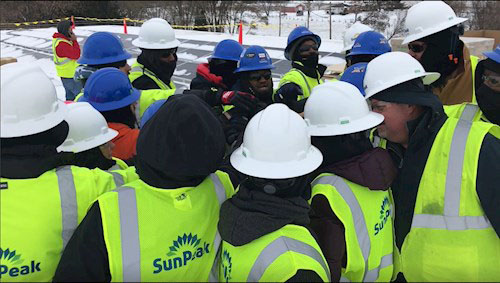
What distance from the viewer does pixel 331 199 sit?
181 centimetres

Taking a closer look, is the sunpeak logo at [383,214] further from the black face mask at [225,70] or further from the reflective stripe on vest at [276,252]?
the black face mask at [225,70]

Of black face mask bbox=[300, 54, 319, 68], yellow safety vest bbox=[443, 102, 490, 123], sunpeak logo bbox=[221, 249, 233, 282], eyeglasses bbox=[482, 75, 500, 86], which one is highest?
black face mask bbox=[300, 54, 319, 68]

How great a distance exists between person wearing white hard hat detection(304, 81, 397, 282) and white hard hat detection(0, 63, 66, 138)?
1.31 meters

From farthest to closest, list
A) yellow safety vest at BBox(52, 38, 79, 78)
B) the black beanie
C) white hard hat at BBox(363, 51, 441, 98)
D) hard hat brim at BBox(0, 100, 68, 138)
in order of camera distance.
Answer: yellow safety vest at BBox(52, 38, 79, 78), white hard hat at BBox(363, 51, 441, 98), hard hat brim at BBox(0, 100, 68, 138), the black beanie

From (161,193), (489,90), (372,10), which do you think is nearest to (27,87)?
(161,193)

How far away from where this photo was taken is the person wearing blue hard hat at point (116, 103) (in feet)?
8.96

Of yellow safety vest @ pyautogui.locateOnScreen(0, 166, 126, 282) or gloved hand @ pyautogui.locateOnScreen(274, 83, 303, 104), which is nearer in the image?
yellow safety vest @ pyautogui.locateOnScreen(0, 166, 126, 282)

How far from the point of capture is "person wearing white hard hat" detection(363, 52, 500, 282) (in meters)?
1.87

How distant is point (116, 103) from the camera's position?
2.90 meters

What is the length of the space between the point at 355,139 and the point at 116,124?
1.71 m

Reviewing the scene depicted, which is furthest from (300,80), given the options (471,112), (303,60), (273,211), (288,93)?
(273,211)

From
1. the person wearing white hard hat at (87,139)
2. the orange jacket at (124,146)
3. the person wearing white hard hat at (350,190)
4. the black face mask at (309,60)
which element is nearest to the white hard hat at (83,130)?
the person wearing white hard hat at (87,139)

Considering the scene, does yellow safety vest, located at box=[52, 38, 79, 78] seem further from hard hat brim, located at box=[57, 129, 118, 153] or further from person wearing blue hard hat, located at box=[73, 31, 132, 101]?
hard hat brim, located at box=[57, 129, 118, 153]

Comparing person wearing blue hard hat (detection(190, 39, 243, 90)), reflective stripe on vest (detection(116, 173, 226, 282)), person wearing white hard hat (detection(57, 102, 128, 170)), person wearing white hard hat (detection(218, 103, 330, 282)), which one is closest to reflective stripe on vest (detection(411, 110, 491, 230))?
person wearing white hard hat (detection(218, 103, 330, 282))
